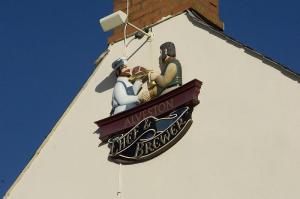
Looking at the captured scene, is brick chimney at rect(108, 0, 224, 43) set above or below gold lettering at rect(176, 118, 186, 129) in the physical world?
above

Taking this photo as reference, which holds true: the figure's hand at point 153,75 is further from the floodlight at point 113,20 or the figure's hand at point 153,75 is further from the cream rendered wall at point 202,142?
the floodlight at point 113,20

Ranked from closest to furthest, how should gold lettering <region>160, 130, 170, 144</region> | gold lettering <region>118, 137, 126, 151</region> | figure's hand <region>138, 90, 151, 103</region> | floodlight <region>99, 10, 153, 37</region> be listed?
gold lettering <region>160, 130, 170, 144</region>, gold lettering <region>118, 137, 126, 151</region>, figure's hand <region>138, 90, 151, 103</region>, floodlight <region>99, 10, 153, 37</region>

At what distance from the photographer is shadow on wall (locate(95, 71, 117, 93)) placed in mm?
11896

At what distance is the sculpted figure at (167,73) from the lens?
1071 centimetres

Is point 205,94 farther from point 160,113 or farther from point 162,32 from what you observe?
point 162,32

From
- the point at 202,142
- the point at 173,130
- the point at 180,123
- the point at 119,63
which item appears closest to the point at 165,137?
the point at 173,130

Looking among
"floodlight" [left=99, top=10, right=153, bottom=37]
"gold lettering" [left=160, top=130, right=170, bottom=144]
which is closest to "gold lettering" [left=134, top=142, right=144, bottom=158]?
"gold lettering" [left=160, top=130, right=170, bottom=144]

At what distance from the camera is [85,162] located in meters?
11.3

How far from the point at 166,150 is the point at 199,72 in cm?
121

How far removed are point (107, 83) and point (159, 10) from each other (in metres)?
1.41

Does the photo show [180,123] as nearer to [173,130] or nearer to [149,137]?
[173,130]

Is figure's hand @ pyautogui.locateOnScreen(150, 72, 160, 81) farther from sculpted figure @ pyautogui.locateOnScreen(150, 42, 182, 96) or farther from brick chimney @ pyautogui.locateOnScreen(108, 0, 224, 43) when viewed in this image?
brick chimney @ pyautogui.locateOnScreen(108, 0, 224, 43)

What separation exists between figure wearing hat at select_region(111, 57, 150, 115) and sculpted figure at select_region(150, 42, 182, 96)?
0.87ft

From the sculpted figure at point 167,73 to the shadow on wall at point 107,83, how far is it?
3.25ft
